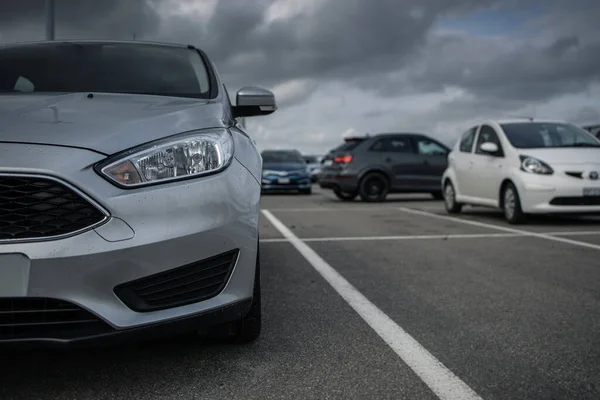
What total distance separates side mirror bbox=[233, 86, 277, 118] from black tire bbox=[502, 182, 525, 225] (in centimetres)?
598

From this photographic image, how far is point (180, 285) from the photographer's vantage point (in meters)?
2.69

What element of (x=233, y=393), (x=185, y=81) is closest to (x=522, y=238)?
(x=185, y=81)

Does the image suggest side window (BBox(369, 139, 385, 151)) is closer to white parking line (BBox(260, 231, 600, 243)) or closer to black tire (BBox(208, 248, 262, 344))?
white parking line (BBox(260, 231, 600, 243))

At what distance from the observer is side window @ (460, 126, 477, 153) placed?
11.0 m

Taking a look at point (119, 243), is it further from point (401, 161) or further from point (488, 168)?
point (401, 161)

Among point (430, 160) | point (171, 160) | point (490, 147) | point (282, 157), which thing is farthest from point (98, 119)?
point (282, 157)

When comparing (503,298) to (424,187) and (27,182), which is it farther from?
(424,187)

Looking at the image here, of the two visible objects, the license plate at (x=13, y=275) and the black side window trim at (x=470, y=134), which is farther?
the black side window trim at (x=470, y=134)

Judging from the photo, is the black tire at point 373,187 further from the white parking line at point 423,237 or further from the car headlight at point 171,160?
the car headlight at point 171,160

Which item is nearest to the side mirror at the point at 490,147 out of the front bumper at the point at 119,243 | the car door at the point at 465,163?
the car door at the point at 465,163

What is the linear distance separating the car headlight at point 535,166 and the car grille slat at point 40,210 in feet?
25.3

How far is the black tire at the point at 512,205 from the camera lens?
9.27 m

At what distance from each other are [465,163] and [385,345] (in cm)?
813

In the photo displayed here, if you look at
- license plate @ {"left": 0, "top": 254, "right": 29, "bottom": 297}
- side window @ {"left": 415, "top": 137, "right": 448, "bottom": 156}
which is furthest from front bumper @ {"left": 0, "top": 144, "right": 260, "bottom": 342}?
side window @ {"left": 415, "top": 137, "right": 448, "bottom": 156}
